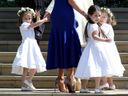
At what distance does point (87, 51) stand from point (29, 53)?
1.42 m

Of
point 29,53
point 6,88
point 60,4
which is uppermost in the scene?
point 60,4

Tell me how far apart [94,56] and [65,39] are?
478 millimetres

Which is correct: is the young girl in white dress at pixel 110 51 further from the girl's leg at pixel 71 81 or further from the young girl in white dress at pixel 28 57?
the young girl in white dress at pixel 28 57

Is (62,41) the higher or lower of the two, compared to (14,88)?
higher

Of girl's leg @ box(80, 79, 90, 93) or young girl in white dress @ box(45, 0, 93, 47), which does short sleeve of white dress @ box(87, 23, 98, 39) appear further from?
girl's leg @ box(80, 79, 90, 93)

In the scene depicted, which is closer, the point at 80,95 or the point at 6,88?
the point at 80,95

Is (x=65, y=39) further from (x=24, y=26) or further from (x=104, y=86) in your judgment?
(x=24, y=26)

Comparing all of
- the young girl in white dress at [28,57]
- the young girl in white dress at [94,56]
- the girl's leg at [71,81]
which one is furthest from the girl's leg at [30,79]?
the young girl in white dress at [94,56]

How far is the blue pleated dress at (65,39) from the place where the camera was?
8469mm

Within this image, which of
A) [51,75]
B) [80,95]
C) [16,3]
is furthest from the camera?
[16,3]

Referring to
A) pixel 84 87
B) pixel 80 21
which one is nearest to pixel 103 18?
pixel 80 21

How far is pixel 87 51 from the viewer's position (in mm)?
8500

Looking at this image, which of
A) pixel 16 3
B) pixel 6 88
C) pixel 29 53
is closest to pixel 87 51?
pixel 29 53

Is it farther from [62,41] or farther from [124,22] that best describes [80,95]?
[124,22]
